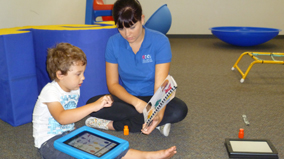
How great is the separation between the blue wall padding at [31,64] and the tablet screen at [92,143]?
1.90 ft

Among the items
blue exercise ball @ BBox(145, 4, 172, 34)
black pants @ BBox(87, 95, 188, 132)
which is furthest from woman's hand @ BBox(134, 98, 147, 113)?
blue exercise ball @ BBox(145, 4, 172, 34)

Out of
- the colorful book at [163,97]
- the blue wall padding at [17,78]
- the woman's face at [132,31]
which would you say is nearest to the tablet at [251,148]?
the colorful book at [163,97]

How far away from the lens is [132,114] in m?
1.46

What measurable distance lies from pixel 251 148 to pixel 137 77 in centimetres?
67

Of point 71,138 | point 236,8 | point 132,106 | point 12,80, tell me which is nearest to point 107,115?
point 132,106

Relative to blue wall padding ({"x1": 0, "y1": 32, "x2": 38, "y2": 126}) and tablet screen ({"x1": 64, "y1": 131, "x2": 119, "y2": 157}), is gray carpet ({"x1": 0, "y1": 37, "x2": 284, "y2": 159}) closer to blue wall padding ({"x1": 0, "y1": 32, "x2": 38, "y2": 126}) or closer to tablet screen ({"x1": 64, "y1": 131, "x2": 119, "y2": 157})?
blue wall padding ({"x1": 0, "y1": 32, "x2": 38, "y2": 126})

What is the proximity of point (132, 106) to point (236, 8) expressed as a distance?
4353 mm

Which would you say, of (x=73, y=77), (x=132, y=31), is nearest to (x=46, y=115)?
(x=73, y=77)

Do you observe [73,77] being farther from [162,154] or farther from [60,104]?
[162,154]

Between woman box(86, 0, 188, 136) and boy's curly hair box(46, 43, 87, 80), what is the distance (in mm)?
314

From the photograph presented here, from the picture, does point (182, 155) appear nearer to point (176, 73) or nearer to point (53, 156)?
point (53, 156)

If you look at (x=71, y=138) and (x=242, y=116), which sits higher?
(x=71, y=138)

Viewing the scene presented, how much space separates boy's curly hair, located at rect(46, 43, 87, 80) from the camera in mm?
1085

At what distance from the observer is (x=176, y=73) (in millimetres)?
2811
